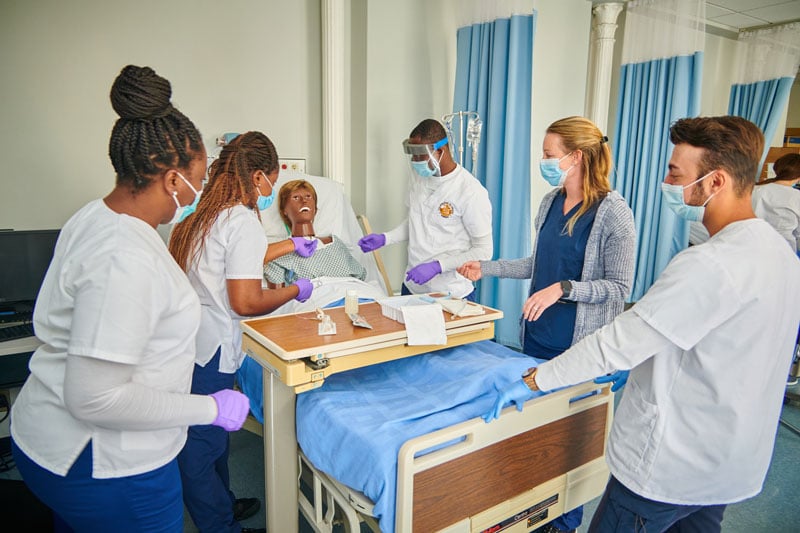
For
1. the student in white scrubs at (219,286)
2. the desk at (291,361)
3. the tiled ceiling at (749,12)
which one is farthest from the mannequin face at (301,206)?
the tiled ceiling at (749,12)

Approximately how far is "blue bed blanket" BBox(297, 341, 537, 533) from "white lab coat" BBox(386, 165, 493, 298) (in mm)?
659

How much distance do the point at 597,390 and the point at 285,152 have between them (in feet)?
7.77

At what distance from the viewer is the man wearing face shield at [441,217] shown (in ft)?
7.77

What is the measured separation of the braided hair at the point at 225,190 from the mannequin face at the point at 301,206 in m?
0.92

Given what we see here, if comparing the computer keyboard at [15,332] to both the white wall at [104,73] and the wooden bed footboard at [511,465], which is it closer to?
the white wall at [104,73]

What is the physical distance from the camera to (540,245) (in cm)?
189

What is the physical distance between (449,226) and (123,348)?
71.8 inches

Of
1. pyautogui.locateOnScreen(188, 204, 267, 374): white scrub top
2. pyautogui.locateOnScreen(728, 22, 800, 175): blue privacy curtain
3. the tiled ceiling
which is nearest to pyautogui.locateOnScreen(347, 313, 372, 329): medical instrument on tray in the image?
pyautogui.locateOnScreen(188, 204, 267, 374): white scrub top

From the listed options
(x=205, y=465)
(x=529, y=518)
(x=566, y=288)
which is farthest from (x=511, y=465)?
(x=205, y=465)

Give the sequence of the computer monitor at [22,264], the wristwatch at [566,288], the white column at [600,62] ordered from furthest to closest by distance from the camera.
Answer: the white column at [600,62]
the computer monitor at [22,264]
the wristwatch at [566,288]

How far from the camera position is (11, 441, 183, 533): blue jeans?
0.93 meters

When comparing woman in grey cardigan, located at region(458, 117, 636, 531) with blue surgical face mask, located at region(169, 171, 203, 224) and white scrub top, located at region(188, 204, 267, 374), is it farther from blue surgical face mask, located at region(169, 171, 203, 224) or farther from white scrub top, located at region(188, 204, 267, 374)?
blue surgical face mask, located at region(169, 171, 203, 224)

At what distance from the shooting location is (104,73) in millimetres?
2549

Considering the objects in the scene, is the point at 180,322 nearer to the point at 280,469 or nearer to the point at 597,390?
the point at 280,469
